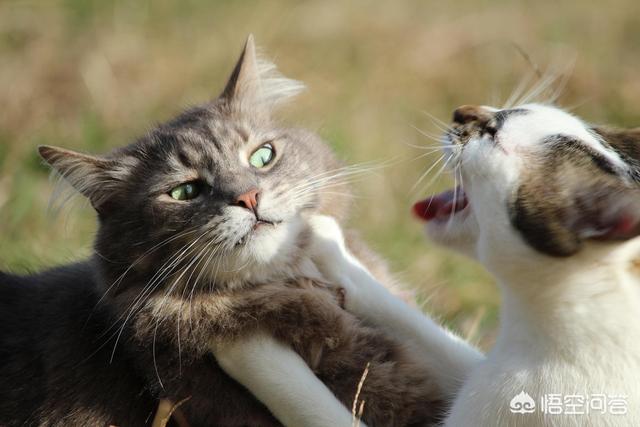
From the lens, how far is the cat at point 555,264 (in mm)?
1701

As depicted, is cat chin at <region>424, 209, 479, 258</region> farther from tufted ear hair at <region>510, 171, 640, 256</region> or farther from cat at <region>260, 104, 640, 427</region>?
tufted ear hair at <region>510, 171, 640, 256</region>

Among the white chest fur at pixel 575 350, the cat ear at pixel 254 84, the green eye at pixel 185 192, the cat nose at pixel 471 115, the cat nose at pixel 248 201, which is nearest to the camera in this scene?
the white chest fur at pixel 575 350

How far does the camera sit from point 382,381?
6.68 feet

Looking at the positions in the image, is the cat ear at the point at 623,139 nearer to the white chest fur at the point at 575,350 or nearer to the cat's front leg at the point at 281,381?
the white chest fur at the point at 575,350

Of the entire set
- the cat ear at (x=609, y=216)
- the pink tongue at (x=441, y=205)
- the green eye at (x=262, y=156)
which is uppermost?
the green eye at (x=262, y=156)

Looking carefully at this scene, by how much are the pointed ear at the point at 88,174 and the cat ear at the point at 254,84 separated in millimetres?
488

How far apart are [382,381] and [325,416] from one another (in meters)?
0.20

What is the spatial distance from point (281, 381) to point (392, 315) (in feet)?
1.39

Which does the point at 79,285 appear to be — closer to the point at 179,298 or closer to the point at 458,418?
the point at 179,298

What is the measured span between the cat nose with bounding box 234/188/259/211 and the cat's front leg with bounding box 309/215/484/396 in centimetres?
25

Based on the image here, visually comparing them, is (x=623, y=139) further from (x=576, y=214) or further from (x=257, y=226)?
(x=257, y=226)

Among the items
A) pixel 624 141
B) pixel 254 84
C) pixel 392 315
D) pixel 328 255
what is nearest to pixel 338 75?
pixel 254 84

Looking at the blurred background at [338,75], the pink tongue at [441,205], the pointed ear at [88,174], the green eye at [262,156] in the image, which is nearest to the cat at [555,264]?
the pink tongue at [441,205]

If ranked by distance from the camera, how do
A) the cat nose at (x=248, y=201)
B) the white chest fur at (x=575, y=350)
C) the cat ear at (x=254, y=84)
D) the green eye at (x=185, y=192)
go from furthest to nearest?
1. the cat ear at (x=254, y=84)
2. the green eye at (x=185, y=192)
3. the cat nose at (x=248, y=201)
4. the white chest fur at (x=575, y=350)
